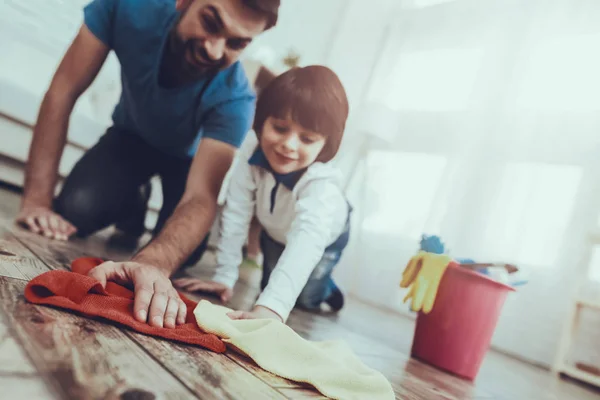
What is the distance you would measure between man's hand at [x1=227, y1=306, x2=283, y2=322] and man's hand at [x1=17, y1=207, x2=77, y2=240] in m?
0.56

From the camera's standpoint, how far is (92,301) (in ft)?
1.70

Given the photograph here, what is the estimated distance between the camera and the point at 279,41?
2.37 m

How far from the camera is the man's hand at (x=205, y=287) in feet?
3.21

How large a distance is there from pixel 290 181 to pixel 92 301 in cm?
55

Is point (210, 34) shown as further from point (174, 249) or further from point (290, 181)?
point (174, 249)

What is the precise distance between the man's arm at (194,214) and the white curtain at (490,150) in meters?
1.11

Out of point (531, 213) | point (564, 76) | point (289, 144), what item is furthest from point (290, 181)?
point (564, 76)

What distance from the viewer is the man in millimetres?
968

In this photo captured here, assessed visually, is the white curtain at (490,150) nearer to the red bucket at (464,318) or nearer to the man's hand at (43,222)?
the red bucket at (464,318)

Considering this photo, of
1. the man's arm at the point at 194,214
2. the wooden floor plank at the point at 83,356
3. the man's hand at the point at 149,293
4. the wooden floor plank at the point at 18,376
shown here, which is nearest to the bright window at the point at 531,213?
the man's arm at the point at 194,214

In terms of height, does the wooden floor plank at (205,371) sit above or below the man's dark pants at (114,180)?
below

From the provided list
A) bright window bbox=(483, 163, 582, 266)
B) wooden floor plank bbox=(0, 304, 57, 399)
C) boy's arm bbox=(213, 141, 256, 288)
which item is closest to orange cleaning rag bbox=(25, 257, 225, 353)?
wooden floor plank bbox=(0, 304, 57, 399)

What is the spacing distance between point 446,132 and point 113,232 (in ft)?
4.83

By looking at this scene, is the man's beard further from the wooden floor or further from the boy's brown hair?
the wooden floor
